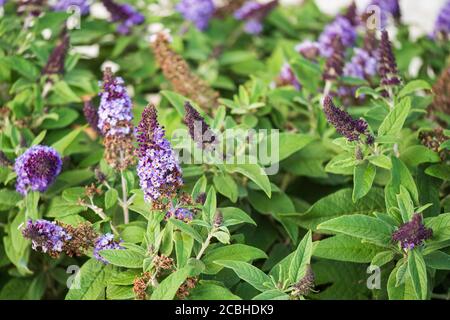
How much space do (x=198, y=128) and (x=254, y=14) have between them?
4.35 ft

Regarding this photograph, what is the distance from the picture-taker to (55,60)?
2.17 metres

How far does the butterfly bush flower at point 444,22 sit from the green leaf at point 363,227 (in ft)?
5.06

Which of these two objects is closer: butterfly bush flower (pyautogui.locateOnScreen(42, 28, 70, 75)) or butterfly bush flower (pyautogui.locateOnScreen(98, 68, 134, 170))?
butterfly bush flower (pyautogui.locateOnScreen(98, 68, 134, 170))

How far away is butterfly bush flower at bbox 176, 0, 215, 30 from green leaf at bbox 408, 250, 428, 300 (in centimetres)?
158

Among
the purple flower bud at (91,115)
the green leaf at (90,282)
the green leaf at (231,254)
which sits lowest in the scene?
the green leaf at (90,282)

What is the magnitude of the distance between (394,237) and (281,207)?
48cm

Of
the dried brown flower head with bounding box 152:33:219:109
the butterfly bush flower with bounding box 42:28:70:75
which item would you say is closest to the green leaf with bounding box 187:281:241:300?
the dried brown flower head with bounding box 152:33:219:109

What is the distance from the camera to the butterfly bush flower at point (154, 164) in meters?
1.49

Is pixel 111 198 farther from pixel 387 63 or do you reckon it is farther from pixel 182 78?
pixel 387 63

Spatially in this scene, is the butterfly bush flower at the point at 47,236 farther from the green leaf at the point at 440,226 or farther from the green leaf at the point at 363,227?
the green leaf at the point at 440,226

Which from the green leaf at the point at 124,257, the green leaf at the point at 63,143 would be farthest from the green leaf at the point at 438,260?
the green leaf at the point at 63,143

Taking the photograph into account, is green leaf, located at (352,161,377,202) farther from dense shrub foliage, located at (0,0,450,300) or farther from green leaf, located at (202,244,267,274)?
green leaf, located at (202,244,267,274)

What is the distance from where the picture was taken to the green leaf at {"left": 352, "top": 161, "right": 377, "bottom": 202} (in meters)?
1.63
